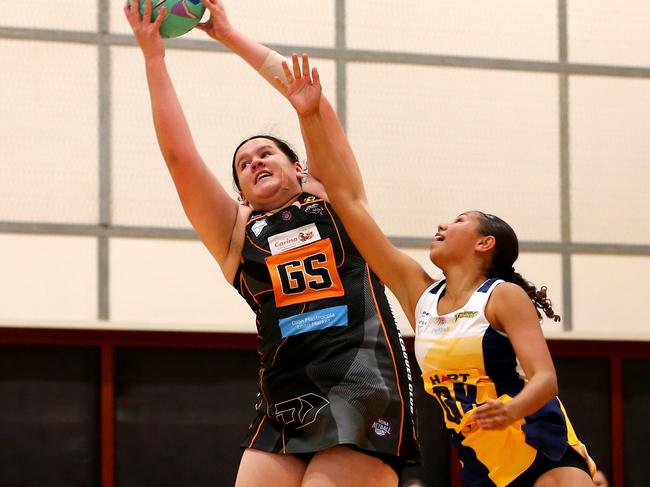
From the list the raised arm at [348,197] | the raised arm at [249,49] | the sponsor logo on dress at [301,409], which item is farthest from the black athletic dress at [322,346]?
the raised arm at [249,49]

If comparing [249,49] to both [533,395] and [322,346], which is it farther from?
[533,395]

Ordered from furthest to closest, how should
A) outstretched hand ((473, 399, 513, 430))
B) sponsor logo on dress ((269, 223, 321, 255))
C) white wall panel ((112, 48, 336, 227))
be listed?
white wall panel ((112, 48, 336, 227)) < sponsor logo on dress ((269, 223, 321, 255)) < outstretched hand ((473, 399, 513, 430))

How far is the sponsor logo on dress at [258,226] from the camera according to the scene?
3.35 meters

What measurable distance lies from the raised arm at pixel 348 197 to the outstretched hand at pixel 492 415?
710mm

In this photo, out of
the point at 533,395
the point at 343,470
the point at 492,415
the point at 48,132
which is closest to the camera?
the point at 492,415

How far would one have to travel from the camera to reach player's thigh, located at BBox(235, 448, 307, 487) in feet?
10.3

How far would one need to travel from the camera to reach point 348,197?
3160 mm

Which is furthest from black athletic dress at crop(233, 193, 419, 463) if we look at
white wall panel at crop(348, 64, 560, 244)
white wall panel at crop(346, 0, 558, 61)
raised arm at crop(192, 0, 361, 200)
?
white wall panel at crop(346, 0, 558, 61)

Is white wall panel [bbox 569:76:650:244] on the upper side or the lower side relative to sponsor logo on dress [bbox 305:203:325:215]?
upper

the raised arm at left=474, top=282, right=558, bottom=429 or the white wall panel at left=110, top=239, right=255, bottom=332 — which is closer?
the raised arm at left=474, top=282, right=558, bottom=429

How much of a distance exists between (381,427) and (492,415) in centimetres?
67

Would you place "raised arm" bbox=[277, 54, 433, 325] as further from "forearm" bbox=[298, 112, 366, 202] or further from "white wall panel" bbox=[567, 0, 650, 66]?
"white wall panel" bbox=[567, 0, 650, 66]

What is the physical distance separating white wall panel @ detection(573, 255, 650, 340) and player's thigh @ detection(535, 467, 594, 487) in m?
5.32

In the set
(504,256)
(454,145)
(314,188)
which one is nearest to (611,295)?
(454,145)
